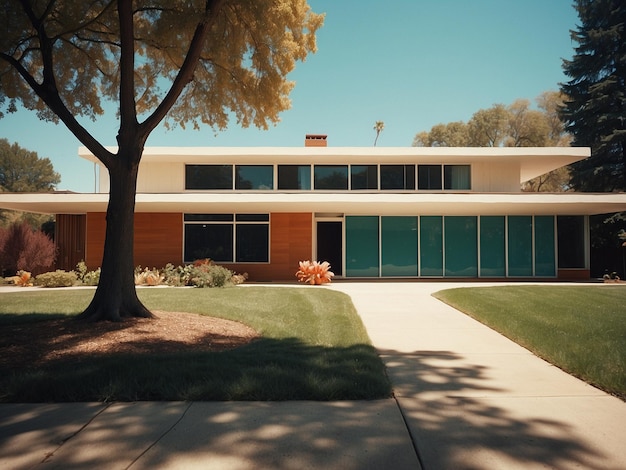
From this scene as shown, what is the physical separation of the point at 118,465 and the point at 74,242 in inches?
781

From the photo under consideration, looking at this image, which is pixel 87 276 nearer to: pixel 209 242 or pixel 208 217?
pixel 209 242

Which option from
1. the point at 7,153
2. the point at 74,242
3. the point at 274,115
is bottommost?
the point at 74,242

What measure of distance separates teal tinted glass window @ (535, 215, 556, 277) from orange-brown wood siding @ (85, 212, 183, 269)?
15568mm

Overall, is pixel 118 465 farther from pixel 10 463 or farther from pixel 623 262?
pixel 623 262

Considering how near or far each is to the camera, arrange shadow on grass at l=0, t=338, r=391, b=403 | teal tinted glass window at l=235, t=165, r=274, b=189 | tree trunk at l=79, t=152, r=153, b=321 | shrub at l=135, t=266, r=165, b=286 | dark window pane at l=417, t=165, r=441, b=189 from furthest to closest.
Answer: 1. dark window pane at l=417, t=165, r=441, b=189
2. teal tinted glass window at l=235, t=165, r=274, b=189
3. shrub at l=135, t=266, r=165, b=286
4. tree trunk at l=79, t=152, r=153, b=321
5. shadow on grass at l=0, t=338, r=391, b=403

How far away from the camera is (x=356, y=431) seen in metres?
3.76

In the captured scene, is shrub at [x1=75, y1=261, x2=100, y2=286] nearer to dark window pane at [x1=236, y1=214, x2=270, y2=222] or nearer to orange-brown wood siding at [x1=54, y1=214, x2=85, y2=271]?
orange-brown wood siding at [x1=54, y1=214, x2=85, y2=271]

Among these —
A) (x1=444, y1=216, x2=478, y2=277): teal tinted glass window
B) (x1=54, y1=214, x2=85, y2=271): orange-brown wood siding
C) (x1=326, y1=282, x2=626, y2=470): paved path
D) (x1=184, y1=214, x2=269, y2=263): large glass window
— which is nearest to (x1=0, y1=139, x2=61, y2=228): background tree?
(x1=54, y1=214, x2=85, y2=271): orange-brown wood siding

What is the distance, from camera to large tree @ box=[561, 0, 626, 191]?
27.3 m

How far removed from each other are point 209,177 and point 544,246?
15191mm

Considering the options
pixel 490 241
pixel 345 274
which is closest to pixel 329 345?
pixel 345 274

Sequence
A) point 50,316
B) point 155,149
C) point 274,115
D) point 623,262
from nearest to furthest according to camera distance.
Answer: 1. point 50,316
2. point 274,115
3. point 155,149
4. point 623,262

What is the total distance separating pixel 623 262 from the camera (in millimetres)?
21516

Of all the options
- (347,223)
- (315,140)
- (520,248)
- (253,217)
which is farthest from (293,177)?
(520,248)
